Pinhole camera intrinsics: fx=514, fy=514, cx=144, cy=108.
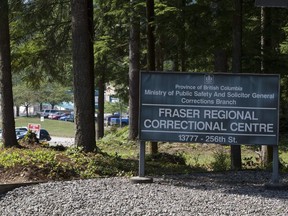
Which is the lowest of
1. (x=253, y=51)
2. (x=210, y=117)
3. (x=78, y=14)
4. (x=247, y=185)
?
(x=247, y=185)

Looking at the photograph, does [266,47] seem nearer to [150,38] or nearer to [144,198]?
[150,38]

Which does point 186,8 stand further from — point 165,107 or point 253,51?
point 165,107

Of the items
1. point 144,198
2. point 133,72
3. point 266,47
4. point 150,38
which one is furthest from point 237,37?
point 133,72

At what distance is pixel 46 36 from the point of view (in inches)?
645

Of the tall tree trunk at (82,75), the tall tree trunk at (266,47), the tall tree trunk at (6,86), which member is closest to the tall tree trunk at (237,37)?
the tall tree trunk at (266,47)

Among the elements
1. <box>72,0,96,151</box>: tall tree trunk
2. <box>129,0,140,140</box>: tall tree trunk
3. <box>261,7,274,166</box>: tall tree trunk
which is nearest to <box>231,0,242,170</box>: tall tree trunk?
<box>261,7,274,166</box>: tall tree trunk

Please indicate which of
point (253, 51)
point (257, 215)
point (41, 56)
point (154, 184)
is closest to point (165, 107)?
point (154, 184)

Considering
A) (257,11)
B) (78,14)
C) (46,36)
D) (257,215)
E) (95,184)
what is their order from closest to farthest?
1. (257,215)
2. (95,184)
3. (78,14)
4. (257,11)
5. (46,36)

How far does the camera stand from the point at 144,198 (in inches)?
302

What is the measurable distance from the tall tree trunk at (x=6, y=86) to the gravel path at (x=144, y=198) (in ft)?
19.2

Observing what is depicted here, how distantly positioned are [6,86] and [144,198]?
25.5 feet

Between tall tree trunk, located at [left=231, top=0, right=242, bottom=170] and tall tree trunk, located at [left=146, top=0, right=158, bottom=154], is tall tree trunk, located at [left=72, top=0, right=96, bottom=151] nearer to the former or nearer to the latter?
tall tree trunk, located at [left=146, top=0, right=158, bottom=154]

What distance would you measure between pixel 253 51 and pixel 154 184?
601 cm

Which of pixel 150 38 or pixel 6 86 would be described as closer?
pixel 6 86
